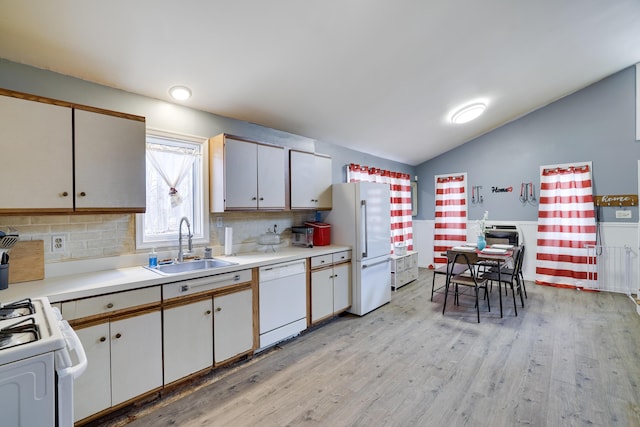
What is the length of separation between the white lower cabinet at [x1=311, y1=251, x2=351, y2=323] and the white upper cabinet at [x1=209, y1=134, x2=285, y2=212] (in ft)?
2.71

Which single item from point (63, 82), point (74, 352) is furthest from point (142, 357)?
point (63, 82)

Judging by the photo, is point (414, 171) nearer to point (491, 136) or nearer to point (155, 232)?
point (491, 136)

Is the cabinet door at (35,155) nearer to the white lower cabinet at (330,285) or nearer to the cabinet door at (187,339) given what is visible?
the cabinet door at (187,339)

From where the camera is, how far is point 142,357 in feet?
6.75

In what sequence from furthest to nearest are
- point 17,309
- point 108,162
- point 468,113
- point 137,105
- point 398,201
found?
point 398,201 < point 468,113 < point 137,105 < point 108,162 < point 17,309

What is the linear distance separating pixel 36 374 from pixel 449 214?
6369mm

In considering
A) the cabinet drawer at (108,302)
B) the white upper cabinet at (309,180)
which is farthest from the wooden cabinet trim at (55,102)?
the white upper cabinet at (309,180)

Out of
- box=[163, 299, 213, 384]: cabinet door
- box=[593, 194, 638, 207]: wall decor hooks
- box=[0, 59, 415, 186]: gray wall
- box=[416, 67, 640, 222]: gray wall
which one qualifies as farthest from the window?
box=[593, 194, 638, 207]: wall decor hooks

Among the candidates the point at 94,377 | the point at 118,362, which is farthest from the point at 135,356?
the point at 94,377

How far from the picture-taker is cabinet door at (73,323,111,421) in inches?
71.2

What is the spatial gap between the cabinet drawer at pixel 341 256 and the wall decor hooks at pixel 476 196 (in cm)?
357

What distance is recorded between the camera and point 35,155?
189 cm

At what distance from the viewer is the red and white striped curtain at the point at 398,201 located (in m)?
5.47

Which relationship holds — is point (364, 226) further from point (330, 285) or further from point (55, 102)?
point (55, 102)
